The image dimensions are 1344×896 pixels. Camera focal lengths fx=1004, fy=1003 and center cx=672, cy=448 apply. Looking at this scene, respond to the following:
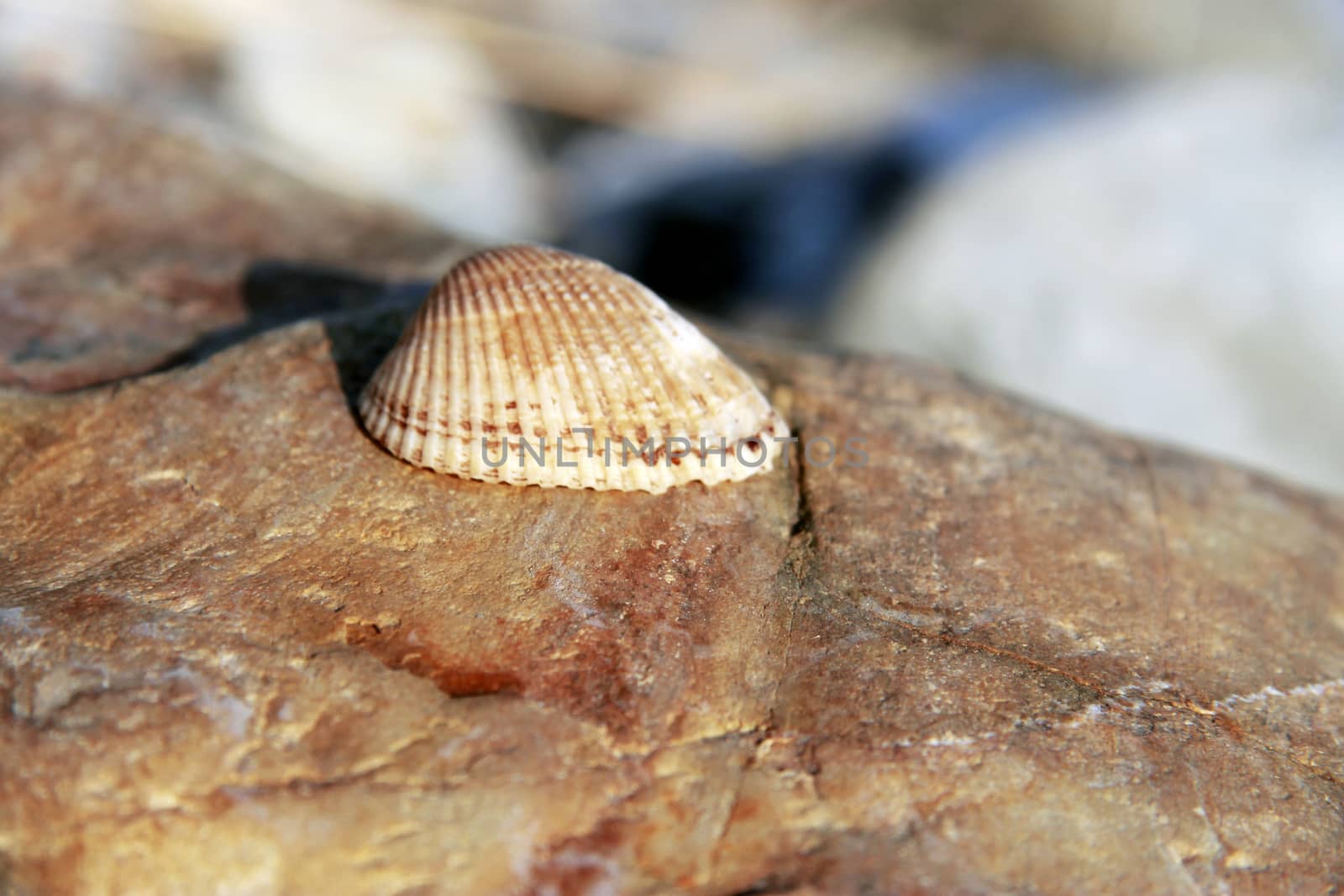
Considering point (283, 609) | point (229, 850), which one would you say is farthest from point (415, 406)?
point (229, 850)

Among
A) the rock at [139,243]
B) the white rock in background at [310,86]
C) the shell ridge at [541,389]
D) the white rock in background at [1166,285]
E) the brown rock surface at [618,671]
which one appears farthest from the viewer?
the white rock in background at [310,86]

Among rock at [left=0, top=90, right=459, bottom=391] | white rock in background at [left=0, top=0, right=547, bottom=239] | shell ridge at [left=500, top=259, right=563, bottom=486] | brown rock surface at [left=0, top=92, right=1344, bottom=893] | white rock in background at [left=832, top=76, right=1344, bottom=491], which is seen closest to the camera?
brown rock surface at [left=0, top=92, right=1344, bottom=893]

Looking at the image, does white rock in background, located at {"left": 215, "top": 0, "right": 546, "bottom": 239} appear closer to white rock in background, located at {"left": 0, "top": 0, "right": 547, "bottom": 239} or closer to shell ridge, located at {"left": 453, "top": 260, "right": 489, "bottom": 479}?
white rock in background, located at {"left": 0, "top": 0, "right": 547, "bottom": 239}

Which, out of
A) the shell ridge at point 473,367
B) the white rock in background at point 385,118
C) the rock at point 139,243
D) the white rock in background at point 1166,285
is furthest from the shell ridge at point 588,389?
the white rock in background at point 385,118

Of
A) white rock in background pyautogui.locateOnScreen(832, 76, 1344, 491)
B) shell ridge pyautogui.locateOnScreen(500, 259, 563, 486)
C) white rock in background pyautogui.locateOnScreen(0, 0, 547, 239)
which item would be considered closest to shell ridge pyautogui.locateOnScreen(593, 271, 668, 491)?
shell ridge pyautogui.locateOnScreen(500, 259, 563, 486)

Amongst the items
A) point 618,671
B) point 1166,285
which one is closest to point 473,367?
point 618,671

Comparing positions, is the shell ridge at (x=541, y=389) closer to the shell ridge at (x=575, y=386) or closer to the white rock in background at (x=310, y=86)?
the shell ridge at (x=575, y=386)
